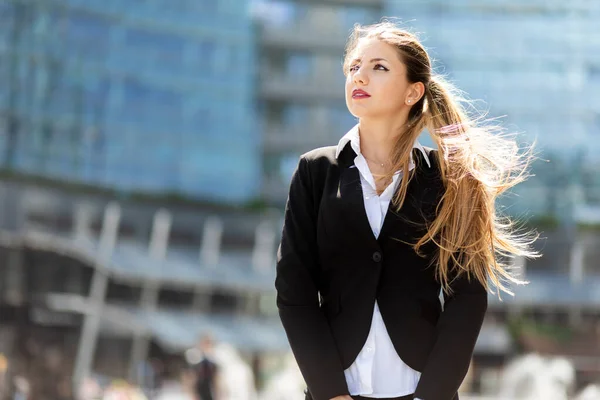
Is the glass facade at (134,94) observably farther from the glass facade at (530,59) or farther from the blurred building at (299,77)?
the glass facade at (530,59)

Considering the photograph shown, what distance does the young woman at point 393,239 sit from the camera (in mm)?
1378

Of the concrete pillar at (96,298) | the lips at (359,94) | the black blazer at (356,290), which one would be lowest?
the concrete pillar at (96,298)

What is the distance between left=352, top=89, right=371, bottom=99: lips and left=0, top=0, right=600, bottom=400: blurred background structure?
15.8 meters

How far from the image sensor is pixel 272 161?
2270cm

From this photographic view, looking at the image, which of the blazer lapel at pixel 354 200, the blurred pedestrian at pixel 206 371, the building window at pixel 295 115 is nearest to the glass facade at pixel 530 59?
the building window at pixel 295 115

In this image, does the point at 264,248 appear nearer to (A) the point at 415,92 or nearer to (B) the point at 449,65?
(B) the point at 449,65

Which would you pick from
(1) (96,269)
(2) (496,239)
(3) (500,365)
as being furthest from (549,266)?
(2) (496,239)

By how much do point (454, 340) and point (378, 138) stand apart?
0.37 m

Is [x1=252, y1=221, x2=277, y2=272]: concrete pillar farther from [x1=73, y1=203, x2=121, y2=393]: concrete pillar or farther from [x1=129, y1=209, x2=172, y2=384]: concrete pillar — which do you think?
[x1=73, y1=203, x2=121, y2=393]: concrete pillar

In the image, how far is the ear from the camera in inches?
60.0

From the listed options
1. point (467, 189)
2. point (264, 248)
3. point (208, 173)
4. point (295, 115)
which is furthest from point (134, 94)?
point (467, 189)

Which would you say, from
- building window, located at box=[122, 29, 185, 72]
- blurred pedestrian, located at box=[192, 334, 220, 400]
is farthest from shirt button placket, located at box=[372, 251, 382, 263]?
building window, located at box=[122, 29, 185, 72]

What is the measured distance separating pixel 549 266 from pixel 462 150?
20754mm

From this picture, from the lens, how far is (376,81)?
58.2 inches
